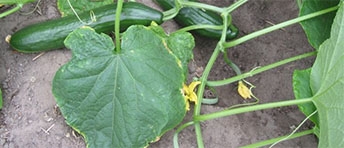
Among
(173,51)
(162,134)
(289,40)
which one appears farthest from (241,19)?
(162,134)

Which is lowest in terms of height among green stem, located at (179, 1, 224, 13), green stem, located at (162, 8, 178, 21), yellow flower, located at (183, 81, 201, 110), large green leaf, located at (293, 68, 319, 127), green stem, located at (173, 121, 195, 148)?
green stem, located at (173, 121, 195, 148)

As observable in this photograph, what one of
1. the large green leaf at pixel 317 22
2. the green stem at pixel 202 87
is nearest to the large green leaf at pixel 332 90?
the large green leaf at pixel 317 22

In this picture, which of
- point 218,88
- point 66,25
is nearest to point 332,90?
point 218,88

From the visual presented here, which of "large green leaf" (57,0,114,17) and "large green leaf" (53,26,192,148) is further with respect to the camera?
"large green leaf" (57,0,114,17)

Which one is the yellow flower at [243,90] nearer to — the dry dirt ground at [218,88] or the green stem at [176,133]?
Answer: the dry dirt ground at [218,88]

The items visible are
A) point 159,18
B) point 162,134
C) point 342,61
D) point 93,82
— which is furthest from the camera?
point 159,18

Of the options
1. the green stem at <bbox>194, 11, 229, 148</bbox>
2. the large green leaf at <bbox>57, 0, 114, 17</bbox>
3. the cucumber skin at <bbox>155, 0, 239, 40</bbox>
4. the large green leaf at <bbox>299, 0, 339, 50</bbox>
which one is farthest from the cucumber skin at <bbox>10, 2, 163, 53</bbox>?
the large green leaf at <bbox>299, 0, 339, 50</bbox>

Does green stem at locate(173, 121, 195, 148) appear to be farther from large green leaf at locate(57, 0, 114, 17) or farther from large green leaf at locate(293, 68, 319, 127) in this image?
large green leaf at locate(57, 0, 114, 17)

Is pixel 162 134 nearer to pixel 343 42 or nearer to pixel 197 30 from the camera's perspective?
pixel 197 30
